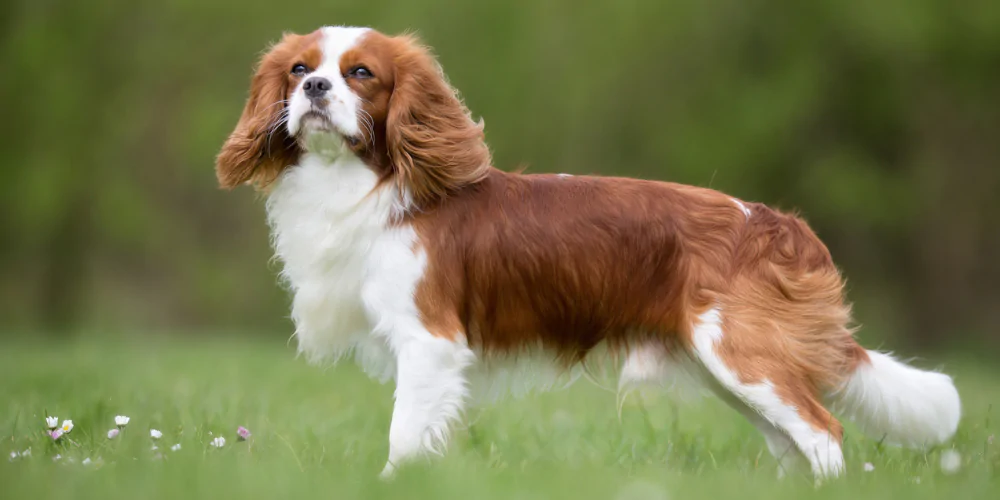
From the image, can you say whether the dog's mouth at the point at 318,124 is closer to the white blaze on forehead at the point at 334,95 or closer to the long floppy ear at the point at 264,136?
the white blaze on forehead at the point at 334,95

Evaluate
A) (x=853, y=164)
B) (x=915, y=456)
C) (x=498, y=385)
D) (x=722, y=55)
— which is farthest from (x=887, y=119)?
(x=498, y=385)

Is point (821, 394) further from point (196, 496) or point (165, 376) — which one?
point (165, 376)

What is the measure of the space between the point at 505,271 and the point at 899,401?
178cm

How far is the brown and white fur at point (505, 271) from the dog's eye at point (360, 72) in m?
0.02

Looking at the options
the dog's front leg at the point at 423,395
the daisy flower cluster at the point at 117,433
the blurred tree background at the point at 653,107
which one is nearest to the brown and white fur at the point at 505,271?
the dog's front leg at the point at 423,395

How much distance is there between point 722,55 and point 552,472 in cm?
1097

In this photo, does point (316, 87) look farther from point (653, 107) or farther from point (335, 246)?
point (653, 107)

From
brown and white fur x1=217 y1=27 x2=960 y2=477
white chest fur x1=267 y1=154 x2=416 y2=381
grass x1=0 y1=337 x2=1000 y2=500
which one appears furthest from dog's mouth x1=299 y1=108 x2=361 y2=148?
grass x1=0 y1=337 x2=1000 y2=500

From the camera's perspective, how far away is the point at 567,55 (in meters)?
14.6

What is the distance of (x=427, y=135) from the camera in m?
4.40

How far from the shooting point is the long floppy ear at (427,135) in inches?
171

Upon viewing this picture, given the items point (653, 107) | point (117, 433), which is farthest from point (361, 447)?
point (653, 107)

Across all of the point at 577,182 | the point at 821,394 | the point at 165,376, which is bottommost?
the point at 165,376

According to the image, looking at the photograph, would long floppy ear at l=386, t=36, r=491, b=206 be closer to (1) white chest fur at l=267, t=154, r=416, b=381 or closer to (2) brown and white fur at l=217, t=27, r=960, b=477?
(2) brown and white fur at l=217, t=27, r=960, b=477
